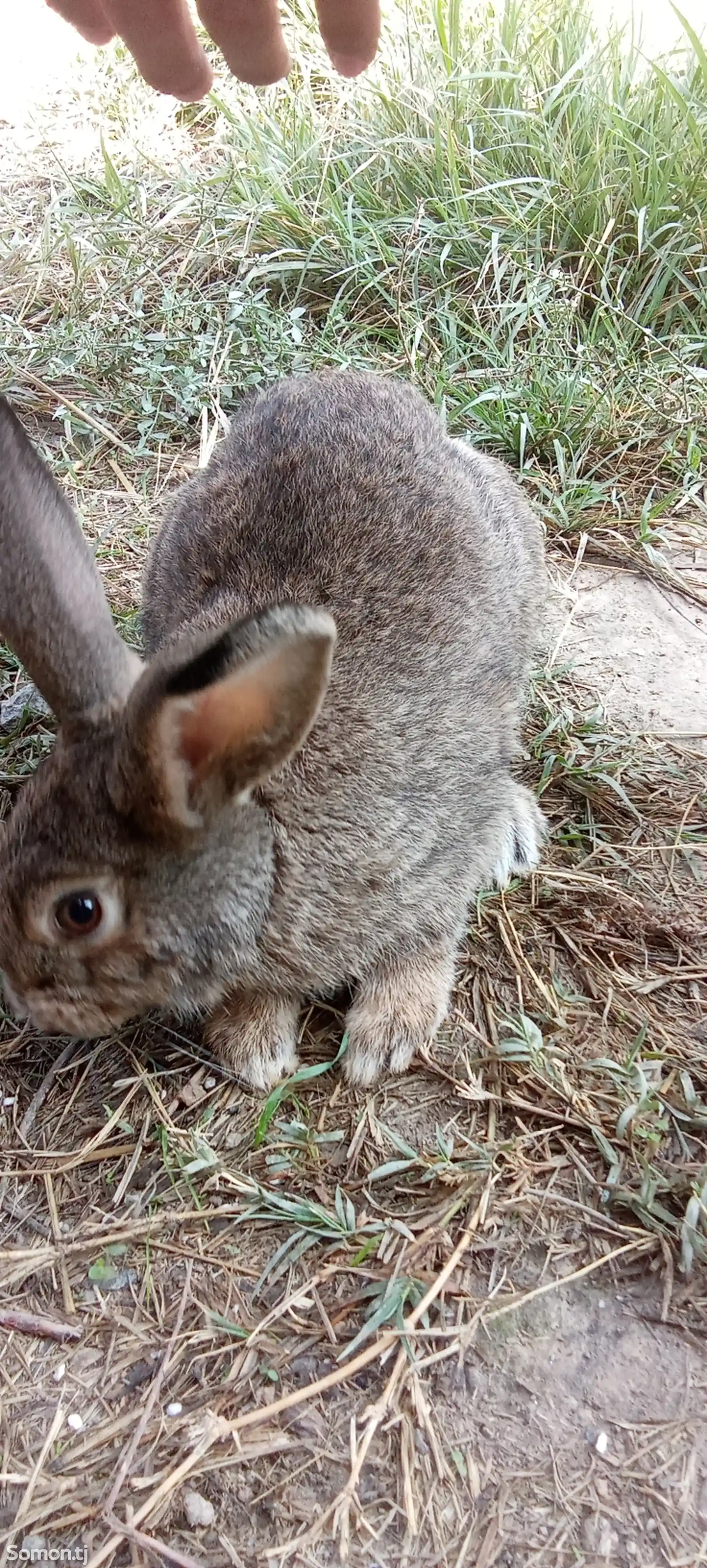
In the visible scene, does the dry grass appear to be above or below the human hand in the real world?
below

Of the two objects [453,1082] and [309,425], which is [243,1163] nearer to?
[453,1082]

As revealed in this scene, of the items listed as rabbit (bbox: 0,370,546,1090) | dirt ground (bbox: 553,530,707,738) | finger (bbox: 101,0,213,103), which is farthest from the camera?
dirt ground (bbox: 553,530,707,738)

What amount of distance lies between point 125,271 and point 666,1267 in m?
4.51

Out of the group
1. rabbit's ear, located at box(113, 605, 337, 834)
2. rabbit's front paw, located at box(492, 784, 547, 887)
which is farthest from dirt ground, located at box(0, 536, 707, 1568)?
Result: rabbit's ear, located at box(113, 605, 337, 834)

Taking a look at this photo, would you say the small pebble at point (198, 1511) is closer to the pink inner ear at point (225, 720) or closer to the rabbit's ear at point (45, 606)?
the pink inner ear at point (225, 720)

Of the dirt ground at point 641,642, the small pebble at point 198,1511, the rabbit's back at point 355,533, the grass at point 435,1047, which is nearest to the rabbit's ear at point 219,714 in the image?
the rabbit's back at point 355,533

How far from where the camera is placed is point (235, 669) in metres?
1.86

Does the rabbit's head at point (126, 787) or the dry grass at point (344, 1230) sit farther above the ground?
the rabbit's head at point (126, 787)

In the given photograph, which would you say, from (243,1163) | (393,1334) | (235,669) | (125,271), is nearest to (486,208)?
(125,271)

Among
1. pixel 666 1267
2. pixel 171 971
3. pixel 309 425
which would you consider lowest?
pixel 666 1267

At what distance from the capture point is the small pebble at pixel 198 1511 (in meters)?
1.83

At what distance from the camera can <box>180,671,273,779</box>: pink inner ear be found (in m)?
1.91

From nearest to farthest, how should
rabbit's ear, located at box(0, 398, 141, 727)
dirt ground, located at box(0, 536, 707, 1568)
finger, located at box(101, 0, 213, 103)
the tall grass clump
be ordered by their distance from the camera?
1. dirt ground, located at box(0, 536, 707, 1568)
2. rabbit's ear, located at box(0, 398, 141, 727)
3. finger, located at box(101, 0, 213, 103)
4. the tall grass clump

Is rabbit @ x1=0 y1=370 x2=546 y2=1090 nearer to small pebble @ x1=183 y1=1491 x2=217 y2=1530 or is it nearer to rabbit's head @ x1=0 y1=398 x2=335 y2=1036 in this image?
rabbit's head @ x1=0 y1=398 x2=335 y2=1036
